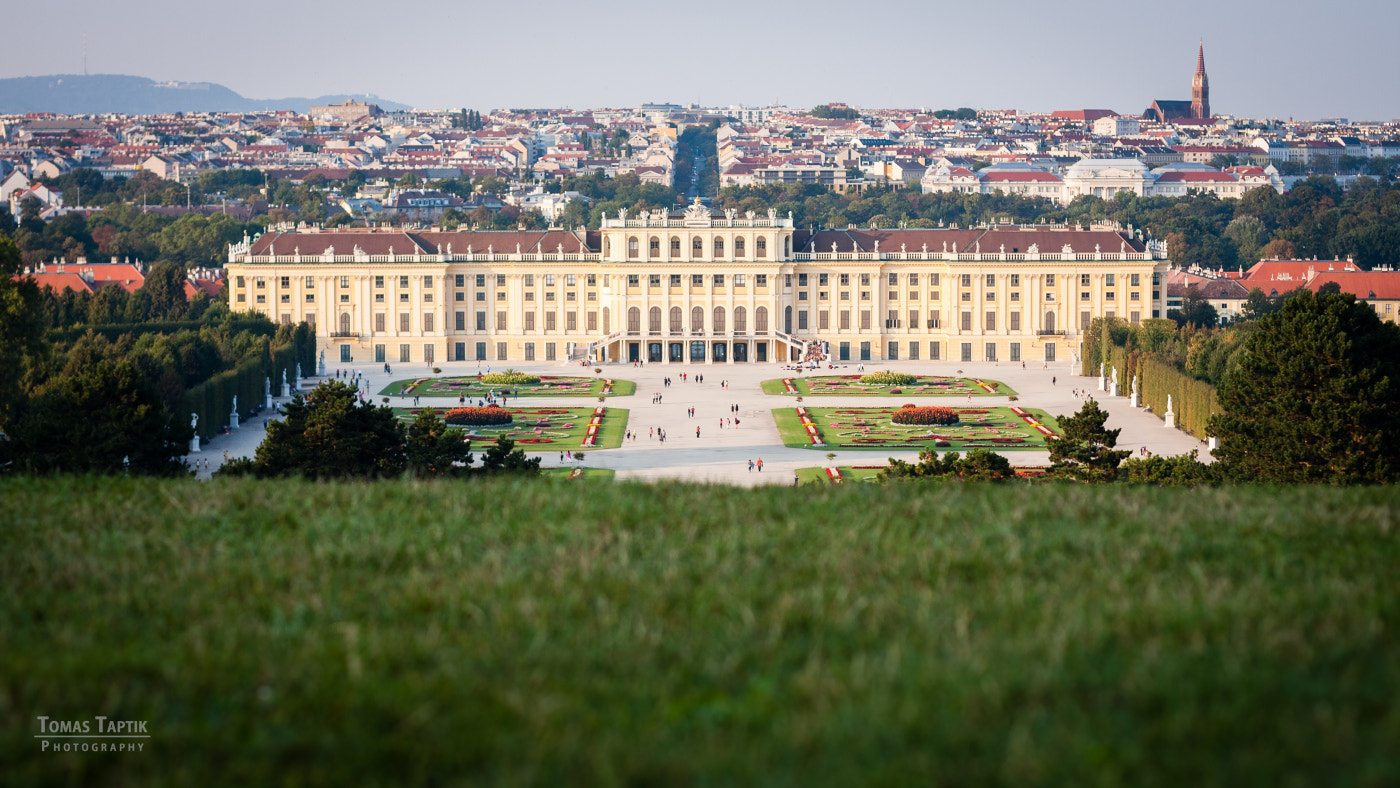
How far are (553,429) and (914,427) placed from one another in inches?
560

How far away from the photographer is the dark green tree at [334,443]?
38.8 meters

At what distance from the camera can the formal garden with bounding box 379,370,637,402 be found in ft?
252

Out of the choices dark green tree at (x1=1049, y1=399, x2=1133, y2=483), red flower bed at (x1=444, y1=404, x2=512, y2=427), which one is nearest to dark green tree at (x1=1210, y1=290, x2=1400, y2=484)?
dark green tree at (x1=1049, y1=399, x2=1133, y2=483)

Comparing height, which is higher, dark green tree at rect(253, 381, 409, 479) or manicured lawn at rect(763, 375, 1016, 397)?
dark green tree at rect(253, 381, 409, 479)

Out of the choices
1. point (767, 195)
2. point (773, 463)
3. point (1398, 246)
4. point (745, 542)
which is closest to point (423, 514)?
point (745, 542)

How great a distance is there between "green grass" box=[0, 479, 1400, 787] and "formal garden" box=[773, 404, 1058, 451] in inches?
1453

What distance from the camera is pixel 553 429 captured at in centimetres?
6244

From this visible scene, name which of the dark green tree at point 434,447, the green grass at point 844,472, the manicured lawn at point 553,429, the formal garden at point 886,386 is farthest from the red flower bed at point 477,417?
the dark green tree at point 434,447

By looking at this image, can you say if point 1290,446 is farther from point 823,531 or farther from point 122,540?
point 122,540

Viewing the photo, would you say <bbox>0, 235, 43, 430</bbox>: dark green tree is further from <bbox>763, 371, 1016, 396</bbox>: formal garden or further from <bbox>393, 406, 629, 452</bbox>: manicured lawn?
<bbox>763, 371, 1016, 396</bbox>: formal garden

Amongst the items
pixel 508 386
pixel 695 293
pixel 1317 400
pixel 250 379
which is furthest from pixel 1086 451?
pixel 695 293

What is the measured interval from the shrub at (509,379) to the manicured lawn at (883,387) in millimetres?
11961

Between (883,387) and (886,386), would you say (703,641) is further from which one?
(886,386)

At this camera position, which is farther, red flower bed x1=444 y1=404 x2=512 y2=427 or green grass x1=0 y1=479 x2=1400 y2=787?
red flower bed x1=444 y1=404 x2=512 y2=427
